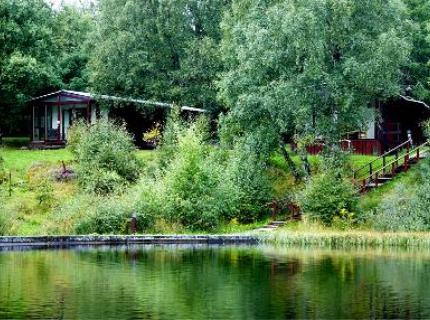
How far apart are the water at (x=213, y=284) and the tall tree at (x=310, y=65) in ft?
41.5

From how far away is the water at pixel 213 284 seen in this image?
21375 millimetres

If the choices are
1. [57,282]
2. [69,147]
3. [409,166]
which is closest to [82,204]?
[69,147]

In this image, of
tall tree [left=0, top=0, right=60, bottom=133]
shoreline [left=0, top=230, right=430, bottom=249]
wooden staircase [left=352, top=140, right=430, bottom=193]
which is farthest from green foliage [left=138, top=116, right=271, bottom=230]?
tall tree [left=0, top=0, right=60, bottom=133]

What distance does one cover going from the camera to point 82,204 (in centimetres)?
4172

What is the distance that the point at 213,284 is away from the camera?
26.2 meters

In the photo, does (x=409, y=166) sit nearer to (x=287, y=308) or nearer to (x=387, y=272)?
(x=387, y=272)

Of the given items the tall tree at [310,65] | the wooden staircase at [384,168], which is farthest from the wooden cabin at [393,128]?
the tall tree at [310,65]

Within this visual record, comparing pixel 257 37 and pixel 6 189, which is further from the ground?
pixel 257 37

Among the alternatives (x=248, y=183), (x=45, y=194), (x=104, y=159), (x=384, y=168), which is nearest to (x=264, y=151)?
(x=248, y=183)

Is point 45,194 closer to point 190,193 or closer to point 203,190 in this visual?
point 190,193

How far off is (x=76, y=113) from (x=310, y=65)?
23742 mm

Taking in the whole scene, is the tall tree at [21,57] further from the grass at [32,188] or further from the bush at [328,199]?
the bush at [328,199]

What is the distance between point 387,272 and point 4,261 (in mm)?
13611

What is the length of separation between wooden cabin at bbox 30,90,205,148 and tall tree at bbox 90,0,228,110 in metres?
1.16
